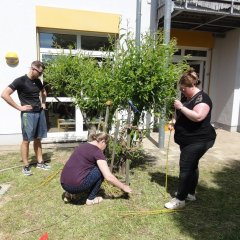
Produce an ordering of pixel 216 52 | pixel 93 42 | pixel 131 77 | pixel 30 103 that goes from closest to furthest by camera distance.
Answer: pixel 131 77
pixel 30 103
pixel 93 42
pixel 216 52

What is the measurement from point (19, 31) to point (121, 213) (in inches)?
189

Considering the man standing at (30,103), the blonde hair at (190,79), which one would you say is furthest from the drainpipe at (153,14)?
the blonde hair at (190,79)

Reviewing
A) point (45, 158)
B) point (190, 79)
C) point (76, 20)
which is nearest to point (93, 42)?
point (76, 20)

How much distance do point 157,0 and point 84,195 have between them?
5.40 meters

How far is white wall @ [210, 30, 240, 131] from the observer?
8680 mm

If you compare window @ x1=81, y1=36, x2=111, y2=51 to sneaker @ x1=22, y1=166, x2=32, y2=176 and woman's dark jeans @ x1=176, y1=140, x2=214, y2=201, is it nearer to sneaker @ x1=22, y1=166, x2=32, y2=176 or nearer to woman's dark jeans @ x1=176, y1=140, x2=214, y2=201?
sneaker @ x1=22, y1=166, x2=32, y2=176

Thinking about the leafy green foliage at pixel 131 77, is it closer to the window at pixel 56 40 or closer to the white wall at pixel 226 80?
the window at pixel 56 40

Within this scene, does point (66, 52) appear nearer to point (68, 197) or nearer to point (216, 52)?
point (68, 197)

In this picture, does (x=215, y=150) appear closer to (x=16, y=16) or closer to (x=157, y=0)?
(x=157, y=0)

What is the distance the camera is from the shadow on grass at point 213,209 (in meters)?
3.24

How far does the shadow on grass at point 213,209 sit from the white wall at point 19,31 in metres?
3.71

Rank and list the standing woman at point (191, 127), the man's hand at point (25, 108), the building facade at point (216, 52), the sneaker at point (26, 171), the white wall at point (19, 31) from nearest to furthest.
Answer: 1. the standing woman at point (191, 127)
2. the man's hand at point (25, 108)
3. the sneaker at point (26, 171)
4. the white wall at point (19, 31)
5. the building facade at point (216, 52)

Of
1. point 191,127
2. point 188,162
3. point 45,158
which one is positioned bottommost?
point 45,158

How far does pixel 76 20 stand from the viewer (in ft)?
21.7
